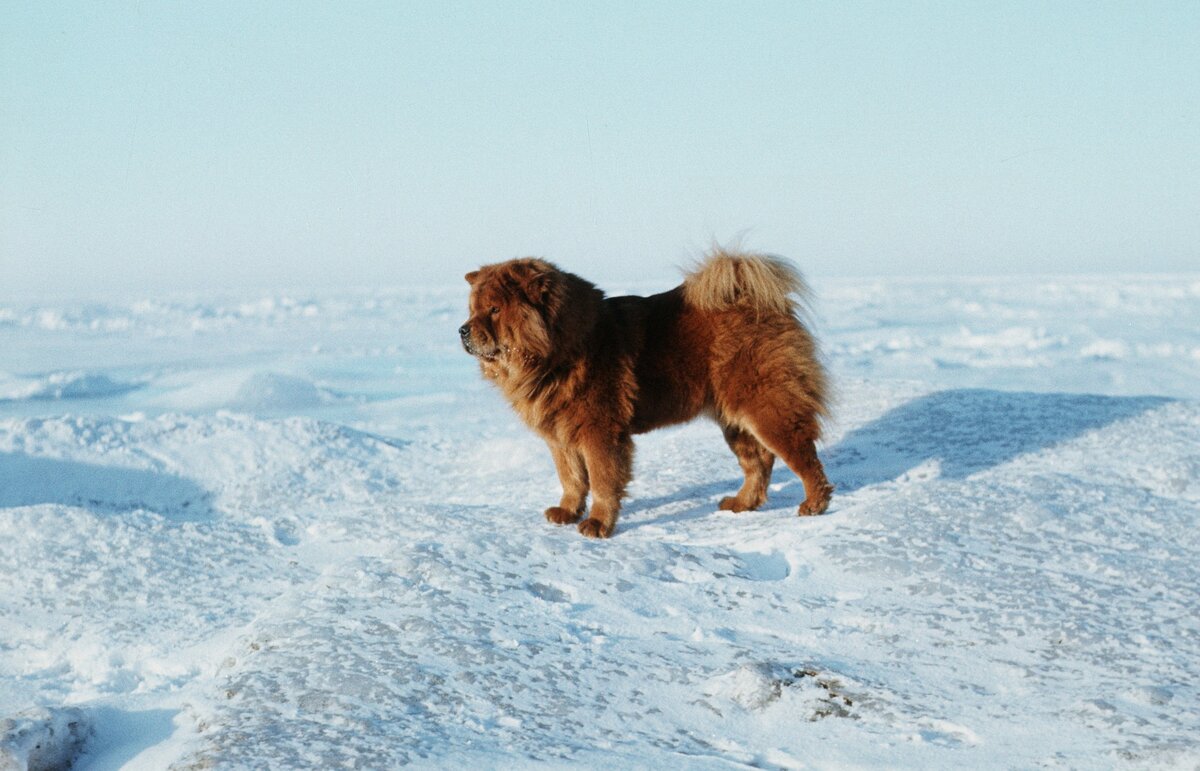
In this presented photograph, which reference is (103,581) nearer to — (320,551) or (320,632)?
(320,551)

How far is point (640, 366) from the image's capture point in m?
4.87

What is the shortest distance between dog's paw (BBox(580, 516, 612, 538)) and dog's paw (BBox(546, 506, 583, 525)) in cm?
24

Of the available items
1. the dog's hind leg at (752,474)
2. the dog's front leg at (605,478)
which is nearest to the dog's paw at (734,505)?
the dog's hind leg at (752,474)

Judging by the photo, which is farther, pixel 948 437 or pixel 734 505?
pixel 948 437

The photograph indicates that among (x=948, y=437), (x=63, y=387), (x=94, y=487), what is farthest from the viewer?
(x=63, y=387)

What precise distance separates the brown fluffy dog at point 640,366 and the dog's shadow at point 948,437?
499 millimetres

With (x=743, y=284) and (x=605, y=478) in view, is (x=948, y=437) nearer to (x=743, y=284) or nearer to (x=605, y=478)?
(x=743, y=284)

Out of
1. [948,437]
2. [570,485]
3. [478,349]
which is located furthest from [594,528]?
[948,437]

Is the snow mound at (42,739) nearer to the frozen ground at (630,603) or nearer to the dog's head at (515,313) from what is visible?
the frozen ground at (630,603)

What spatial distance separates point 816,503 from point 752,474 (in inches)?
19.6

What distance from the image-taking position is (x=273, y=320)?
3722 cm

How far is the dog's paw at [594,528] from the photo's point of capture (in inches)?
176

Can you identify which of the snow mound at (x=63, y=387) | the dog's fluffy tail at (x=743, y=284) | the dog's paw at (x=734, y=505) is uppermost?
the dog's fluffy tail at (x=743, y=284)

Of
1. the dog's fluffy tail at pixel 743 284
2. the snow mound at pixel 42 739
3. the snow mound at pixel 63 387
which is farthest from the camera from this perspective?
the snow mound at pixel 63 387
